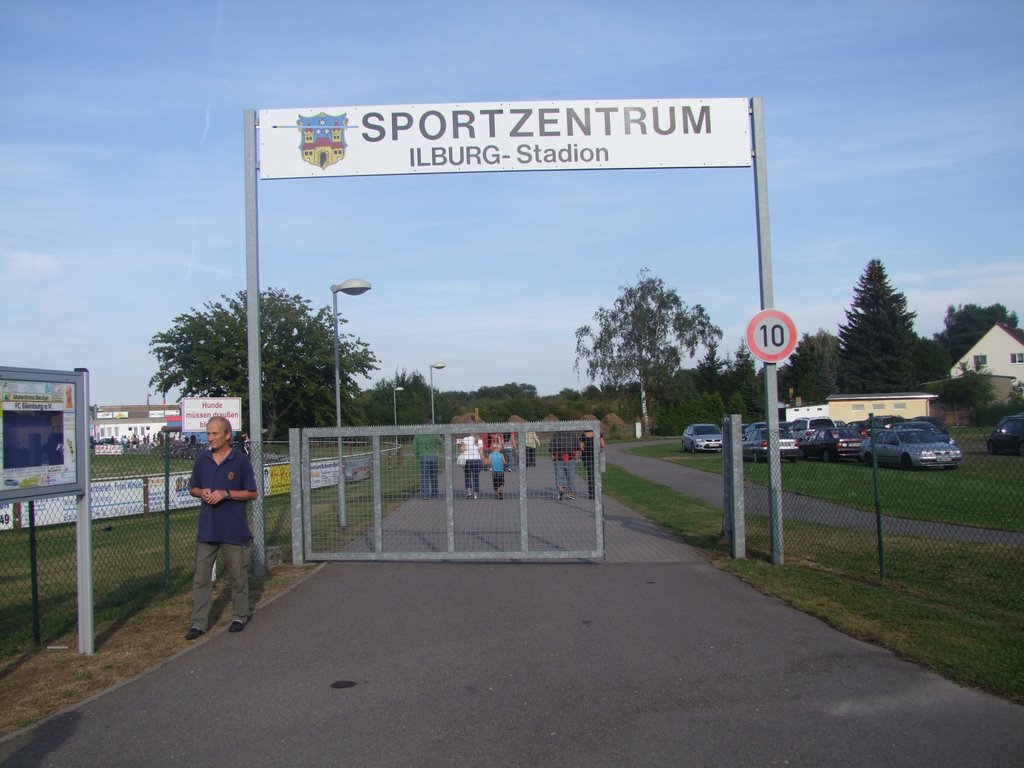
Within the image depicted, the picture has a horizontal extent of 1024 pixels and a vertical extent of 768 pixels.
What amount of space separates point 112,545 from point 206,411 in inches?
107

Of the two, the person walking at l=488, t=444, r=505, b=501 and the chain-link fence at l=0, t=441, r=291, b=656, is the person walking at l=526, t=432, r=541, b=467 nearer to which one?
the person walking at l=488, t=444, r=505, b=501

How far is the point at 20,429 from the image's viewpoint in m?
6.43

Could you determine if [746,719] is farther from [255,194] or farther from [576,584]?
[255,194]

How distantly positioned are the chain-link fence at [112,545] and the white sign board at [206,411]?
25.0 inches

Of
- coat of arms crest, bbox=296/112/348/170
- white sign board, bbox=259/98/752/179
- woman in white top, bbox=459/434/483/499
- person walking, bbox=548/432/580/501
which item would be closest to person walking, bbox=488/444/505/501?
woman in white top, bbox=459/434/483/499

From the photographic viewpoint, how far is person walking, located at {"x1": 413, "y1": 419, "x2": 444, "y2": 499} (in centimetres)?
1109

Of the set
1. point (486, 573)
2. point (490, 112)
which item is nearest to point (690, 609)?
point (486, 573)

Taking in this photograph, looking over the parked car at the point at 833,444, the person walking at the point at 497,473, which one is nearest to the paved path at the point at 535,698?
the person walking at the point at 497,473

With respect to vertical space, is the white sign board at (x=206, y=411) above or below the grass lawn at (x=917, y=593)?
above

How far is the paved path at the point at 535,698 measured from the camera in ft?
15.0

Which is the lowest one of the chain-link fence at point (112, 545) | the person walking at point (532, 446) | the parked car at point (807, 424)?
the chain-link fence at point (112, 545)

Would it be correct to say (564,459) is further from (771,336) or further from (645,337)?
(645,337)

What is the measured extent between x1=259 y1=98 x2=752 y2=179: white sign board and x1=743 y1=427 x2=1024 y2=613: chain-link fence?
4.63 m

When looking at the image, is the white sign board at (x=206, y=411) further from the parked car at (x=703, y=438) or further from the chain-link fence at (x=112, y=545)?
the parked car at (x=703, y=438)
